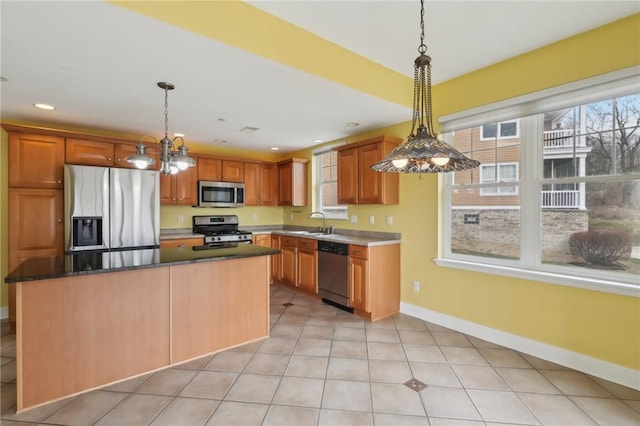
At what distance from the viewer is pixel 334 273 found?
12.9 ft

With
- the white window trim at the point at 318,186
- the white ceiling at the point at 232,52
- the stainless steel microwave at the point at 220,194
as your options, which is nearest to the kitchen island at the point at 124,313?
the white ceiling at the point at 232,52

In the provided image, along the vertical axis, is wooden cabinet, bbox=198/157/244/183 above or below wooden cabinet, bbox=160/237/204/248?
above

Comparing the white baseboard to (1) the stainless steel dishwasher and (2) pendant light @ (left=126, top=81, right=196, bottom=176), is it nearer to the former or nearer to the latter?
(1) the stainless steel dishwasher

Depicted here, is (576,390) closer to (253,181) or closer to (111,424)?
(111,424)

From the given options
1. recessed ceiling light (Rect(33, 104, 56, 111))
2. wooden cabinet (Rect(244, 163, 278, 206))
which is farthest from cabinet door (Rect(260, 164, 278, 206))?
recessed ceiling light (Rect(33, 104, 56, 111))

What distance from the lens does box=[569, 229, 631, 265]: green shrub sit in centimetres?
231

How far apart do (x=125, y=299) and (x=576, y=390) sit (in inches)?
132

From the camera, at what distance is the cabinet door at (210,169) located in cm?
485

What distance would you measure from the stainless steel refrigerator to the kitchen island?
128 cm

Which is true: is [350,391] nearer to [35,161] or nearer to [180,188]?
[180,188]

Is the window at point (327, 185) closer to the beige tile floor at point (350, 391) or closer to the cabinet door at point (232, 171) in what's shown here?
the cabinet door at point (232, 171)

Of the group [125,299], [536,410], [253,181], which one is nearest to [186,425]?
[125,299]

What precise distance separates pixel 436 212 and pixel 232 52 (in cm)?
259

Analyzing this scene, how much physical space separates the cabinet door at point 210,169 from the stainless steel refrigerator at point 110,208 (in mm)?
922
